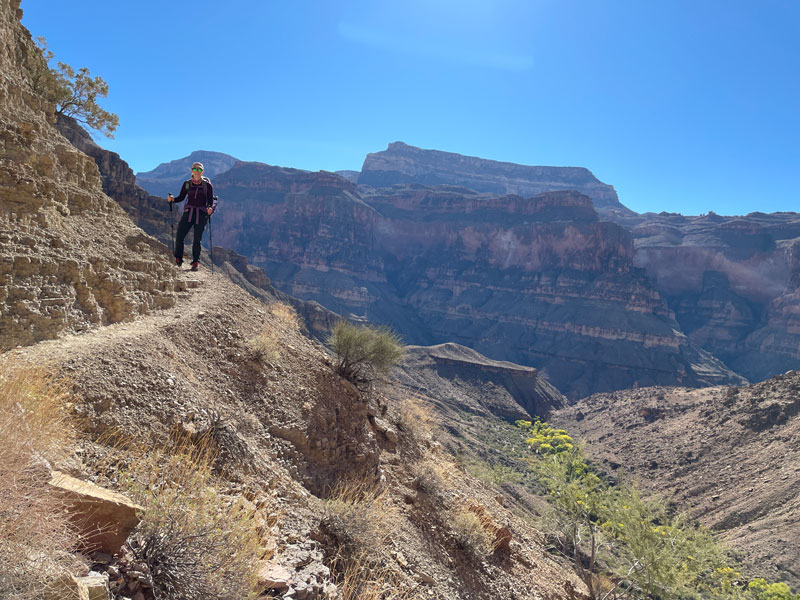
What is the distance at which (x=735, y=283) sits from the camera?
398 ft

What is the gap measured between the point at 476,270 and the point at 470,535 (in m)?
125

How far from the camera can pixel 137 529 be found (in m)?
3.14

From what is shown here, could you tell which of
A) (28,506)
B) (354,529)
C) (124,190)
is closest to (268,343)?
(354,529)

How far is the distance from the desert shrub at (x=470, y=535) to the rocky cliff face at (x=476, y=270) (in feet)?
261

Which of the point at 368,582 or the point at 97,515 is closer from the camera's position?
the point at 97,515

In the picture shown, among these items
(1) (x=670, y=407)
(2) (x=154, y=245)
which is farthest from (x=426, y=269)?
(2) (x=154, y=245)

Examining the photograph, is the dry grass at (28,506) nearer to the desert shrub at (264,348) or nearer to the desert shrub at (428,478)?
the desert shrub at (264,348)

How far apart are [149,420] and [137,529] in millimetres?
2323

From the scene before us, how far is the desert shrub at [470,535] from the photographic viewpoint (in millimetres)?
8203

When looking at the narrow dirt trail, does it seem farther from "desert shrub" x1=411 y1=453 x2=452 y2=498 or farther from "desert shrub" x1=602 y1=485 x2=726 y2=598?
"desert shrub" x1=602 y1=485 x2=726 y2=598

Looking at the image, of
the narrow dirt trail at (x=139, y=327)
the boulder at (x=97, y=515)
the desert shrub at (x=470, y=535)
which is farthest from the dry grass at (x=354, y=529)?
the narrow dirt trail at (x=139, y=327)

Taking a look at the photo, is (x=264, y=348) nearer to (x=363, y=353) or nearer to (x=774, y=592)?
(x=363, y=353)

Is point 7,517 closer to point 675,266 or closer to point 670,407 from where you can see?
point 670,407

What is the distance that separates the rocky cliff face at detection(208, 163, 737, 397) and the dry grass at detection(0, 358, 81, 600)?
86498 millimetres
